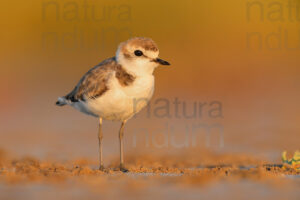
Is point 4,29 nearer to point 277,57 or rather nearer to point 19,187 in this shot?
point 277,57

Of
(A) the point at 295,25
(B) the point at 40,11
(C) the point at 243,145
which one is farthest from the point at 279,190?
(B) the point at 40,11

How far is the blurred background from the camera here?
10.7 metres

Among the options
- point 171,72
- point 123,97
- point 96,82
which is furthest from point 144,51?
point 171,72

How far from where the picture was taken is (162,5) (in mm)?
22453

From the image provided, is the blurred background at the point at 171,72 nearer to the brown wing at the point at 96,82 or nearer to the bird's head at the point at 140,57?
the brown wing at the point at 96,82

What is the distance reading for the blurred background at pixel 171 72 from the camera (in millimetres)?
10722

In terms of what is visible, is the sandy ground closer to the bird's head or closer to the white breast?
the white breast

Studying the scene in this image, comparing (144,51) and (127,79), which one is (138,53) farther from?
(127,79)

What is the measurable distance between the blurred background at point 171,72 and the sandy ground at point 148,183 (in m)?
2.03

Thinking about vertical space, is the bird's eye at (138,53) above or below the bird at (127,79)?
above

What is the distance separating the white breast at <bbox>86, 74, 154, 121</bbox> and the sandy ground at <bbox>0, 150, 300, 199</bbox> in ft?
3.04

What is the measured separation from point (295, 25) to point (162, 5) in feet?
18.7

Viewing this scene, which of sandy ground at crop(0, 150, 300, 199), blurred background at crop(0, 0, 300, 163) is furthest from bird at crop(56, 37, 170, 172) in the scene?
blurred background at crop(0, 0, 300, 163)

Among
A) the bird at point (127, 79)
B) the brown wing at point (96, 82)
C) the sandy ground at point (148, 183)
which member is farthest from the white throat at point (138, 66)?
the sandy ground at point (148, 183)
